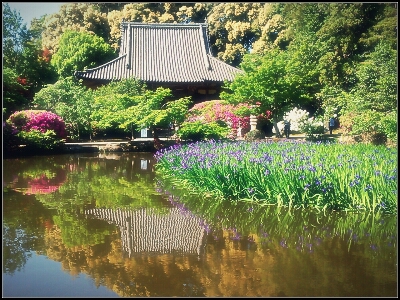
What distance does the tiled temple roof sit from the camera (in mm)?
20719

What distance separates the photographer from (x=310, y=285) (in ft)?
10.8

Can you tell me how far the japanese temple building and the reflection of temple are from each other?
1466cm

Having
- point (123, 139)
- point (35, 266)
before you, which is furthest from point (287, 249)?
point (123, 139)

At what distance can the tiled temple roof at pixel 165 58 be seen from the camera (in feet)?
68.0

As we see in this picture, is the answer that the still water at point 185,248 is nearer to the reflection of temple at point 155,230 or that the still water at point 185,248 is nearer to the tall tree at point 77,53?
the reflection of temple at point 155,230

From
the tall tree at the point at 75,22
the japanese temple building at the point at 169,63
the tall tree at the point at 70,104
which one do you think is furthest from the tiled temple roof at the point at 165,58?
the tall tree at the point at 75,22

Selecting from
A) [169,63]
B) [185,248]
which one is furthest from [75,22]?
[185,248]

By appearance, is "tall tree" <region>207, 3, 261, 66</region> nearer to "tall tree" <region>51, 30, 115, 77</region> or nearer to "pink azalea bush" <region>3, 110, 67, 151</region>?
"tall tree" <region>51, 30, 115, 77</region>

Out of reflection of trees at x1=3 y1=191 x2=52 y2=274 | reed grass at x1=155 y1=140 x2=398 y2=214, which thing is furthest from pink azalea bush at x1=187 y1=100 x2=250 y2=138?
reflection of trees at x1=3 y1=191 x2=52 y2=274

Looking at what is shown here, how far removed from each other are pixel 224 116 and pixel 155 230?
11205mm

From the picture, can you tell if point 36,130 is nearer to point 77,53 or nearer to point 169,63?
point 169,63

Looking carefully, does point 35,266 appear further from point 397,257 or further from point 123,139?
point 123,139

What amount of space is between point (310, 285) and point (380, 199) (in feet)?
8.01

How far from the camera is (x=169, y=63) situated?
21922 millimetres
